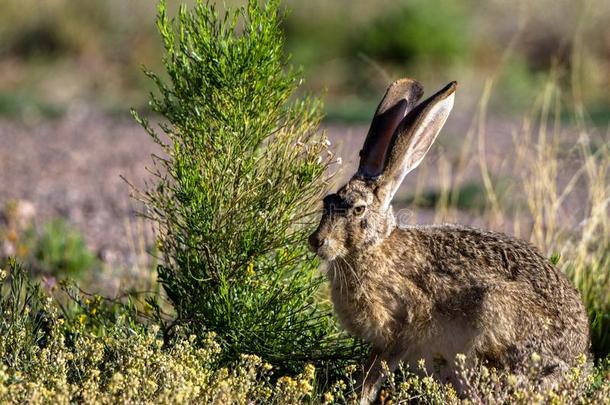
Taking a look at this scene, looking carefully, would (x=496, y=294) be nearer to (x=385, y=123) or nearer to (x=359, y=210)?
(x=359, y=210)

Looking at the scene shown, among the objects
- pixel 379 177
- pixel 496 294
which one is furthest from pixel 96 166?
pixel 496 294

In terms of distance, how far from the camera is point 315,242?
4.82 meters

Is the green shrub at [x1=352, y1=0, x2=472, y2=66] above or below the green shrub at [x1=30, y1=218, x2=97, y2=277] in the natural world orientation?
above

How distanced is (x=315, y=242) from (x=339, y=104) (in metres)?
9.96

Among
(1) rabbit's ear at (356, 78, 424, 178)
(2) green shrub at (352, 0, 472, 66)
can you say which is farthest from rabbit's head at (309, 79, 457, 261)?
(2) green shrub at (352, 0, 472, 66)

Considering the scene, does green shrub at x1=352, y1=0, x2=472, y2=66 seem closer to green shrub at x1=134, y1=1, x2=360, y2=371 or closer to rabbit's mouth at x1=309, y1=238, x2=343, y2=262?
green shrub at x1=134, y1=1, x2=360, y2=371

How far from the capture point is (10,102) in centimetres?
1443

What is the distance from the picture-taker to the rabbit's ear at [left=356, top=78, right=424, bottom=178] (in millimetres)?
5172

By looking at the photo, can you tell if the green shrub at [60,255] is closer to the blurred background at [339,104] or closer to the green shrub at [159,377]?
the blurred background at [339,104]

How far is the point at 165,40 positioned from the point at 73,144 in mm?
8105

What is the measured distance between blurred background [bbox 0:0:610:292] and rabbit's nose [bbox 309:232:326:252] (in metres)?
1.90

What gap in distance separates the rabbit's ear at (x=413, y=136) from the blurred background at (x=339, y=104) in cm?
172

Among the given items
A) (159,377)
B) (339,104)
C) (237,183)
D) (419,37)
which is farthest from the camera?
(419,37)

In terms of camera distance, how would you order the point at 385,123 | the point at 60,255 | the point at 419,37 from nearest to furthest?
the point at 385,123, the point at 60,255, the point at 419,37
